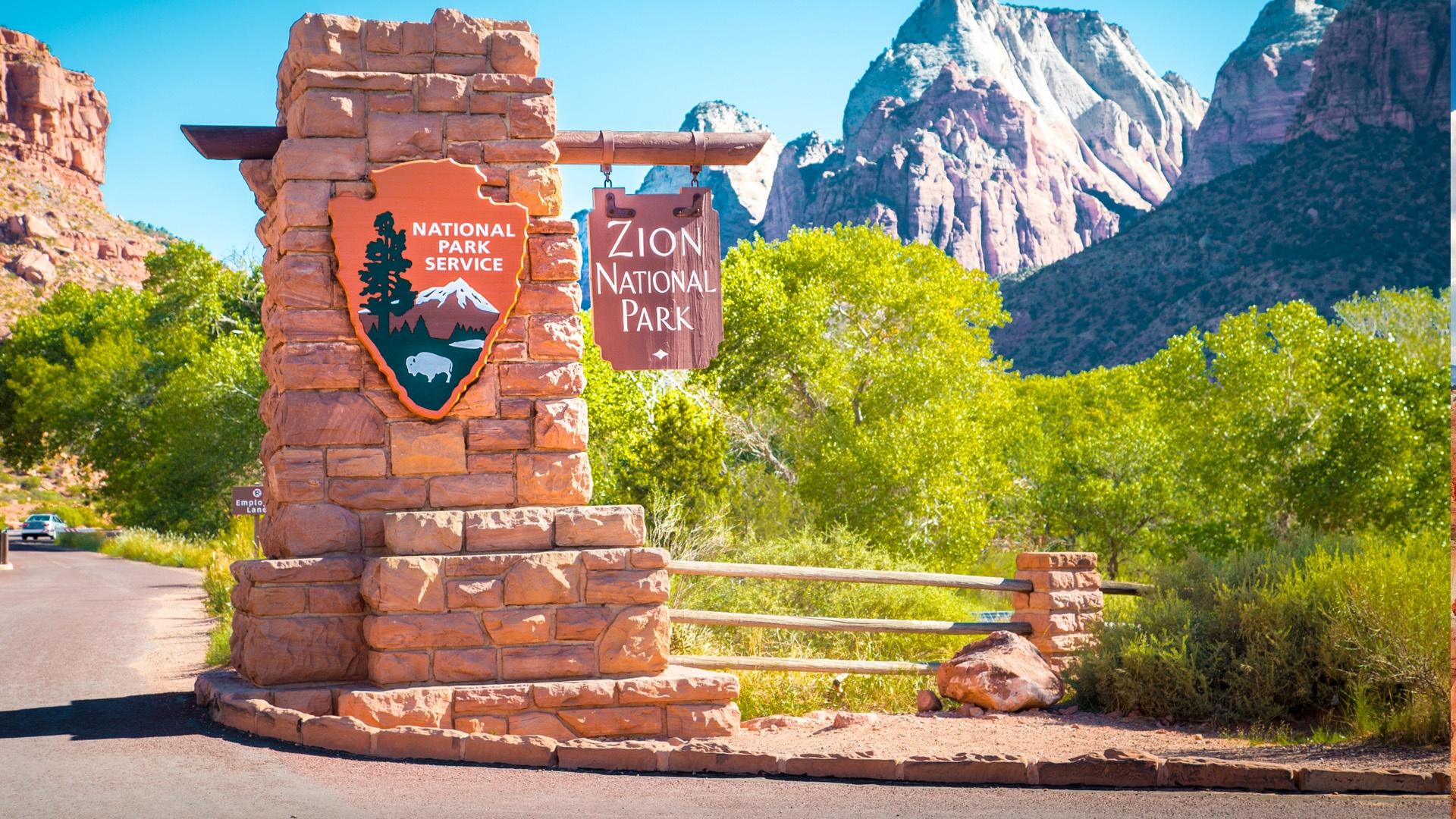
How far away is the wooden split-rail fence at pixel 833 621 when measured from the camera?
887 centimetres

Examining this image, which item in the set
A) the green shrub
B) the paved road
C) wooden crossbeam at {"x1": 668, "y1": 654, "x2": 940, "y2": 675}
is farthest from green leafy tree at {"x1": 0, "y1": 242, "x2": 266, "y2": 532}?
the paved road

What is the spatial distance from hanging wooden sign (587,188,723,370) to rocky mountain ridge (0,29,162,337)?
64865mm

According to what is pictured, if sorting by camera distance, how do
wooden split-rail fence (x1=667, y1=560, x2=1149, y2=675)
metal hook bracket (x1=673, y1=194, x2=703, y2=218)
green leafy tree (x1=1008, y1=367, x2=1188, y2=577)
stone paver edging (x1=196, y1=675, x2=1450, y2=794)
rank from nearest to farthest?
stone paver edging (x1=196, y1=675, x2=1450, y2=794)
metal hook bracket (x1=673, y1=194, x2=703, y2=218)
wooden split-rail fence (x1=667, y1=560, x2=1149, y2=675)
green leafy tree (x1=1008, y1=367, x2=1188, y2=577)

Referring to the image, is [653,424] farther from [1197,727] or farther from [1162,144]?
[1162,144]

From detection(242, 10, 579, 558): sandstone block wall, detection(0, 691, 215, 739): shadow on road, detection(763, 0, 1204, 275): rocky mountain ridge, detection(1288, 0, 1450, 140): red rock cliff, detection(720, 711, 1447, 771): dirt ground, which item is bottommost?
detection(720, 711, 1447, 771): dirt ground

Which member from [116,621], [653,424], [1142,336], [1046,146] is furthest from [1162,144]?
[116,621]

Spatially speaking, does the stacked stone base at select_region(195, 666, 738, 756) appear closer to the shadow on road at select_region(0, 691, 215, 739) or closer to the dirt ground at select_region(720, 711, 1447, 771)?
the shadow on road at select_region(0, 691, 215, 739)

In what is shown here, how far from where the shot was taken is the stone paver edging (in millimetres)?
5367

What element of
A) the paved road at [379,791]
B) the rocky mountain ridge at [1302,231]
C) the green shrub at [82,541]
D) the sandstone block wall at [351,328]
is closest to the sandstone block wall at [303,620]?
the sandstone block wall at [351,328]

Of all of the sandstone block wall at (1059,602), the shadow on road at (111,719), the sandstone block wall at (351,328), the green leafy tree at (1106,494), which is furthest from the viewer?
the green leafy tree at (1106,494)

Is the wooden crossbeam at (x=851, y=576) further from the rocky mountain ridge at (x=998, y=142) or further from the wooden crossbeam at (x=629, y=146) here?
the rocky mountain ridge at (x=998, y=142)

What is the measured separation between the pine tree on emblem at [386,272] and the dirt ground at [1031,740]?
307 cm

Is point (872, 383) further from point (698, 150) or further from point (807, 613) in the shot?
point (698, 150)

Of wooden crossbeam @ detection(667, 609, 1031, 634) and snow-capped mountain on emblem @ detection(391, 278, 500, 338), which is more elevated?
snow-capped mountain on emblem @ detection(391, 278, 500, 338)
